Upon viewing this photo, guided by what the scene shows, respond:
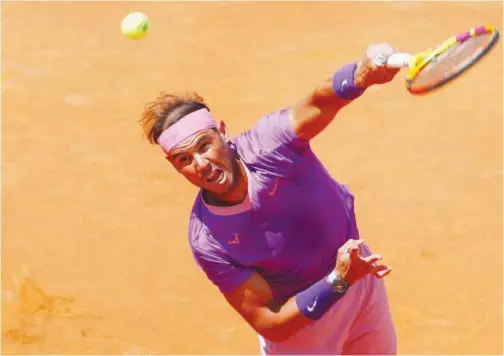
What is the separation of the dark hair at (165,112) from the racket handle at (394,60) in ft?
2.70

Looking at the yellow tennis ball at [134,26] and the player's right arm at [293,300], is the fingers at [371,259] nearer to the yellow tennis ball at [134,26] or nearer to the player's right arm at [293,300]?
the player's right arm at [293,300]

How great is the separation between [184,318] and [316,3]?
4.16 meters

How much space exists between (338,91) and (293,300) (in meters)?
0.86

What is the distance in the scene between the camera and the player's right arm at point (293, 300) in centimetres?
429

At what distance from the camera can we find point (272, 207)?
4613 millimetres

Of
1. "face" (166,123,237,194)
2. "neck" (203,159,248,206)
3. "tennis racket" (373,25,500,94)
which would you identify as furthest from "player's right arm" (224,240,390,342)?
"tennis racket" (373,25,500,94)

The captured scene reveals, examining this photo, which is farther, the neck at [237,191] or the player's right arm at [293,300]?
the neck at [237,191]

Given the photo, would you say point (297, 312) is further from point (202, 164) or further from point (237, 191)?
point (202, 164)

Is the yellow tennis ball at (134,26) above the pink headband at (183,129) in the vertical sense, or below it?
above

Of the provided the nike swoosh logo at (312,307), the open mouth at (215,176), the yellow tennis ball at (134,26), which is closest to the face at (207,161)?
the open mouth at (215,176)

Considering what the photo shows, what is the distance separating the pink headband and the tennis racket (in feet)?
Answer: 2.45

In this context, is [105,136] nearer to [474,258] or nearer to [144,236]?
[144,236]

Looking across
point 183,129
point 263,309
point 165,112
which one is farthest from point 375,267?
point 165,112

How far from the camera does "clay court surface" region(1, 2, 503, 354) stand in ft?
22.7
